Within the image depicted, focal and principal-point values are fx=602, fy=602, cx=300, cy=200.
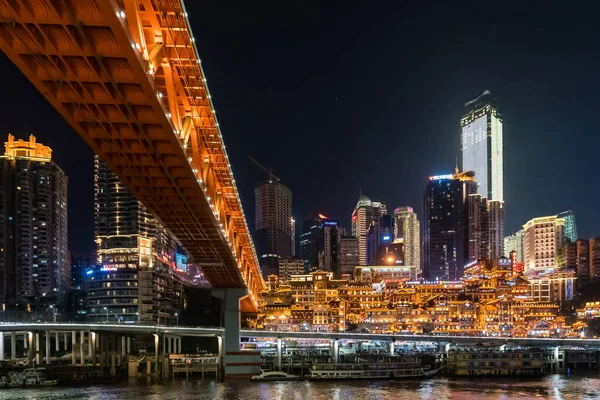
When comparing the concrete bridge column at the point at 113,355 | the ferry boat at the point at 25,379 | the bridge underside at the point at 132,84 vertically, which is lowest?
the concrete bridge column at the point at 113,355

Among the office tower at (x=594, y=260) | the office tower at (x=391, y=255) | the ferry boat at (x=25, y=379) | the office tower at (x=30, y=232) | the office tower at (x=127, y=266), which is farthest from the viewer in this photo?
the office tower at (x=391, y=255)

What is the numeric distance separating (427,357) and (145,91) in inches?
2432

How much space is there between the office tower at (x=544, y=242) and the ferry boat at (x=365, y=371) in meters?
124

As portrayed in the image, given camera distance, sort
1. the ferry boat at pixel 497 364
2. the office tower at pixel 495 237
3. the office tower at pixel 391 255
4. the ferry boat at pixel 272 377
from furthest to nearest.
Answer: the office tower at pixel 495 237 → the office tower at pixel 391 255 → the ferry boat at pixel 497 364 → the ferry boat at pixel 272 377

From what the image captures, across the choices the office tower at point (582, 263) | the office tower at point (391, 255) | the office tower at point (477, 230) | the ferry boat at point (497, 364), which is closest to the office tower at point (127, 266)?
the ferry boat at point (497, 364)

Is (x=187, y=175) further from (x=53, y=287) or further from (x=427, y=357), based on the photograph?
(x=53, y=287)

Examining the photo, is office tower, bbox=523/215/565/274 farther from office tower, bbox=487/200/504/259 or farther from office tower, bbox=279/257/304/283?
office tower, bbox=279/257/304/283

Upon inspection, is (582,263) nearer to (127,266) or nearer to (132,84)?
(127,266)

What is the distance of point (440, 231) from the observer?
17675cm

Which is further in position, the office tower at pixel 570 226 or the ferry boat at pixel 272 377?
the office tower at pixel 570 226

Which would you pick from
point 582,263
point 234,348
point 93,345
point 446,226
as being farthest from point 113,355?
point 446,226

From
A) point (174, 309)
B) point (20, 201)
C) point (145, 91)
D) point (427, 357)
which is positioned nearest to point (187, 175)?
point (145, 91)

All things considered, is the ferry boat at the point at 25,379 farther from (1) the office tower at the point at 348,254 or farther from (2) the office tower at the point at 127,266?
(1) the office tower at the point at 348,254

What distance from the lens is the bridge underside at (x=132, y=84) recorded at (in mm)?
13969
